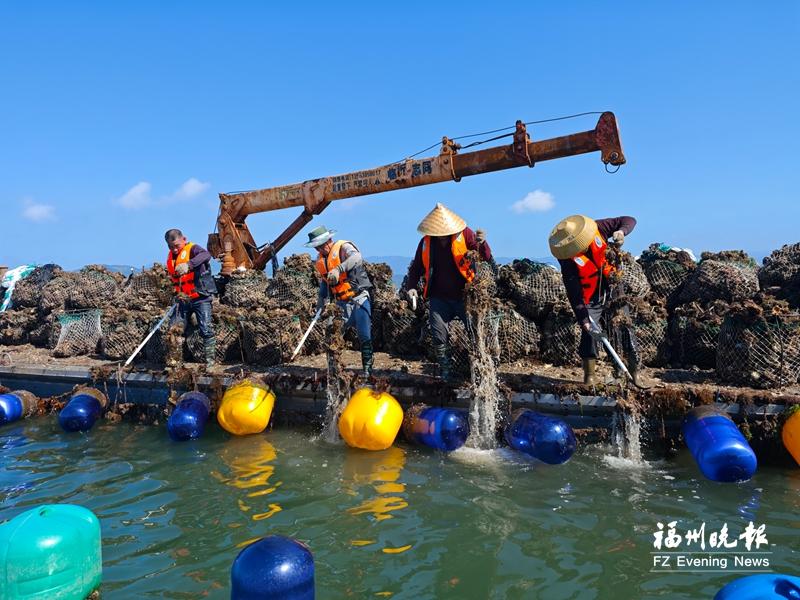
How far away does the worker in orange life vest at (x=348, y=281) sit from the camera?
7332mm

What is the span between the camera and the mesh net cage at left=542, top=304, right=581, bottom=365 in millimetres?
7461

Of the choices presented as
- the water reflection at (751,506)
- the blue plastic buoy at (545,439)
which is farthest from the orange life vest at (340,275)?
the water reflection at (751,506)

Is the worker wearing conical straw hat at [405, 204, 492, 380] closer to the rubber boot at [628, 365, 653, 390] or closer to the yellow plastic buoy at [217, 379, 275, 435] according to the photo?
the rubber boot at [628, 365, 653, 390]

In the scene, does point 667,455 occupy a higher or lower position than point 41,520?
lower

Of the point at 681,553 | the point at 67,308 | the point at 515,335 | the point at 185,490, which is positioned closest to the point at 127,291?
the point at 67,308

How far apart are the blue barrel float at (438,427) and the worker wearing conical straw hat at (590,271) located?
58.1 inches

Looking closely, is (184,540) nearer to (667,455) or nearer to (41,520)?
(41,520)

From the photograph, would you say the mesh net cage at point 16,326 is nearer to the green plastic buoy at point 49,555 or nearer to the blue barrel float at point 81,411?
the blue barrel float at point 81,411

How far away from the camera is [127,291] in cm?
1191

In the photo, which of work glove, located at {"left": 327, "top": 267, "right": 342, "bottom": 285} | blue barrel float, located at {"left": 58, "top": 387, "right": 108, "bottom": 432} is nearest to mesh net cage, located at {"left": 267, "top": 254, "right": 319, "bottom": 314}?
work glove, located at {"left": 327, "top": 267, "right": 342, "bottom": 285}

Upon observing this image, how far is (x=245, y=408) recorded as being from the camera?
6.94m

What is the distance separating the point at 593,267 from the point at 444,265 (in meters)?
1.64

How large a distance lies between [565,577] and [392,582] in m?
1.14

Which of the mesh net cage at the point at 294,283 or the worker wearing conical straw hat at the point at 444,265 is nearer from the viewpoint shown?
the worker wearing conical straw hat at the point at 444,265
